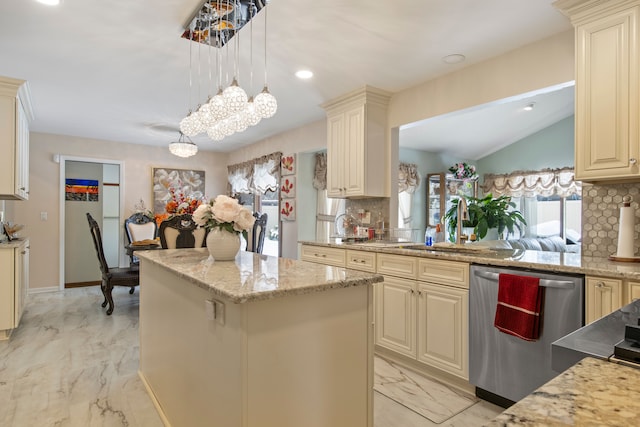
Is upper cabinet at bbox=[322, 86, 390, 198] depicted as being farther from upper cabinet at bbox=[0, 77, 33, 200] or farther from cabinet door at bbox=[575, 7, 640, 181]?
upper cabinet at bbox=[0, 77, 33, 200]

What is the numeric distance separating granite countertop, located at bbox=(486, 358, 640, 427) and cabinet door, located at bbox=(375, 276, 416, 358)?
7.07ft

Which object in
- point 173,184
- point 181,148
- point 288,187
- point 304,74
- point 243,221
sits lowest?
point 243,221

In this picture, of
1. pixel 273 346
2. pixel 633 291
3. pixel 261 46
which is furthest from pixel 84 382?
pixel 633 291

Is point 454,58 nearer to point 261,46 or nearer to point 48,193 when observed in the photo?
point 261,46

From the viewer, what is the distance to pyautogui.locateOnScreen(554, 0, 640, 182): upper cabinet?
1.98 metres

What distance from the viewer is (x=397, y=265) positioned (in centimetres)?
286

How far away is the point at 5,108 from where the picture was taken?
3.38 metres

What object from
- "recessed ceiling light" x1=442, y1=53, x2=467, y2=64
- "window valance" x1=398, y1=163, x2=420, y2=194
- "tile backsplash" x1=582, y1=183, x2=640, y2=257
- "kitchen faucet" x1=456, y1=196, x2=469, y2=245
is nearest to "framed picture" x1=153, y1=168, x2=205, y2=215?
"window valance" x1=398, y1=163, x2=420, y2=194

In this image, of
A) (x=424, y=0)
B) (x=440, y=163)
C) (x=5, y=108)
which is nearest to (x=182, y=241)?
(x=5, y=108)

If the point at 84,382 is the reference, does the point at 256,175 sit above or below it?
above

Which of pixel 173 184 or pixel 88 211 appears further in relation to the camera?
pixel 173 184

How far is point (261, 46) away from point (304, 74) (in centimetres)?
60

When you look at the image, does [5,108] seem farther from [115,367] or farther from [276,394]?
[276,394]

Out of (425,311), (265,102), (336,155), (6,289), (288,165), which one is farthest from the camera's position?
(288,165)
